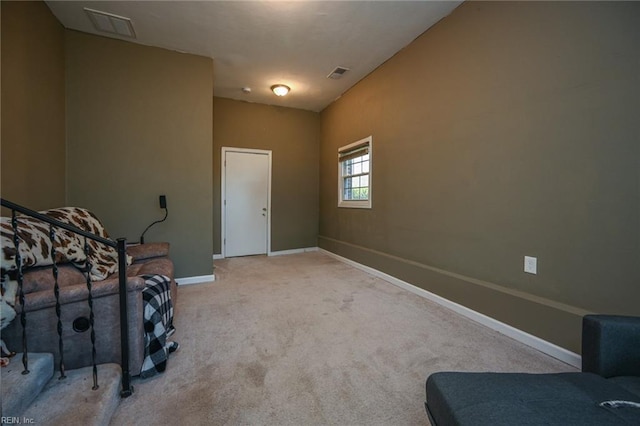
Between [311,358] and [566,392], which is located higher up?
[566,392]

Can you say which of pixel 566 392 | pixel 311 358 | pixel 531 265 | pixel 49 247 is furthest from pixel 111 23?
pixel 531 265

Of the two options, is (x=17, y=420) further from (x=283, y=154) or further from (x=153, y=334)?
(x=283, y=154)

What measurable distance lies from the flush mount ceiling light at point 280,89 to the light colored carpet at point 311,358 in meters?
3.28

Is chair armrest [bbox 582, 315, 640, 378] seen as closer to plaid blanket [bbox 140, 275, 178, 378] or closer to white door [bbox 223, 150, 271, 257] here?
plaid blanket [bbox 140, 275, 178, 378]

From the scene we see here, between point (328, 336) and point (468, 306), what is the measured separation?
4.66ft

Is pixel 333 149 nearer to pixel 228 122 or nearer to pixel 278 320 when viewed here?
pixel 228 122

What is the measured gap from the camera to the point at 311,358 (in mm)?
1895

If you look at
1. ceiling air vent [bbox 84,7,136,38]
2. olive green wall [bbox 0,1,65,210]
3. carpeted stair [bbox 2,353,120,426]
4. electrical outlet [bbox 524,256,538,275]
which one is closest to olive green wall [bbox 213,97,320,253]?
ceiling air vent [bbox 84,7,136,38]

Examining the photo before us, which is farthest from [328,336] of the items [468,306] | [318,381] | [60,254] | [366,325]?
[60,254]

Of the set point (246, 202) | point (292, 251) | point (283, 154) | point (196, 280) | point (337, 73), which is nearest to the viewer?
point (196, 280)

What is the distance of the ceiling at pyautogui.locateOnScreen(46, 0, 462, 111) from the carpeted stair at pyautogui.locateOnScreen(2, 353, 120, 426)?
3.11 meters

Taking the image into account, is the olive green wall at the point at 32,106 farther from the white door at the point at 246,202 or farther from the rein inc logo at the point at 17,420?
the white door at the point at 246,202

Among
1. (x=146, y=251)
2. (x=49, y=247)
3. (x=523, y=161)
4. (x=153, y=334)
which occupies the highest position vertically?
(x=523, y=161)

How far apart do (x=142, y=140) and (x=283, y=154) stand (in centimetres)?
265
